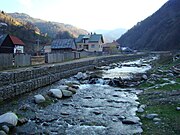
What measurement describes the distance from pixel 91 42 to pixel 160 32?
57.8 m

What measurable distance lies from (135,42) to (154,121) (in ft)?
525

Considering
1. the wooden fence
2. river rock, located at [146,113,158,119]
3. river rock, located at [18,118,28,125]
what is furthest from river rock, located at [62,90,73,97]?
the wooden fence

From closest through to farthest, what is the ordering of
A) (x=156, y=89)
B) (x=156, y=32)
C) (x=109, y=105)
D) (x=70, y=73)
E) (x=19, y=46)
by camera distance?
(x=109, y=105) → (x=156, y=89) → (x=70, y=73) → (x=19, y=46) → (x=156, y=32)

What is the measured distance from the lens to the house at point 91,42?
97375 mm

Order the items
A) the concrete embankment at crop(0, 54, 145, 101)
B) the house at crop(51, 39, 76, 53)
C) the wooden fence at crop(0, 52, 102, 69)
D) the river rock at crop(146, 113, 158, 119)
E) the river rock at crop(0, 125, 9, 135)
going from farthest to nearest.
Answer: the house at crop(51, 39, 76, 53), the wooden fence at crop(0, 52, 102, 69), the concrete embankment at crop(0, 54, 145, 101), the river rock at crop(146, 113, 158, 119), the river rock at crop(0, 125, 9, 135)

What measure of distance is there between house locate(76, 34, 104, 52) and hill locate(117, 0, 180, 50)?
35.7 metres

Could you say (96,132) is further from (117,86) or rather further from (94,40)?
(94,40)

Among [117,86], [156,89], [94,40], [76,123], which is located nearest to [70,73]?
[117,86]

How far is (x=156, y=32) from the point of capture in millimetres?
145875

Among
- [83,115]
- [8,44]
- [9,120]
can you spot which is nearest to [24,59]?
[83,115]

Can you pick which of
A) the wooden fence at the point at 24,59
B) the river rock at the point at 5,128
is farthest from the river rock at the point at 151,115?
the wooden fence at the point at 24,59

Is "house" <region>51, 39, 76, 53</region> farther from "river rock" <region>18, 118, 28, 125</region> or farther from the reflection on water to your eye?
"river rock" <region>18, 118, 28, 125</region>

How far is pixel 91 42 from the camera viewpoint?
321 feet

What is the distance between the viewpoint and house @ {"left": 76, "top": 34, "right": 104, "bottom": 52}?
319ft
